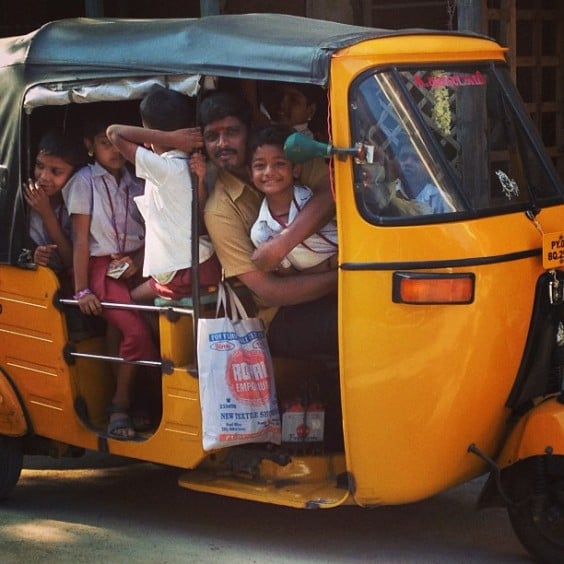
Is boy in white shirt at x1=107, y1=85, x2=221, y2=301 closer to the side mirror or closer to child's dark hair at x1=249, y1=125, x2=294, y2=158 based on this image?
child's dark hair at x1=249, y1=125, x2=294, y2=158

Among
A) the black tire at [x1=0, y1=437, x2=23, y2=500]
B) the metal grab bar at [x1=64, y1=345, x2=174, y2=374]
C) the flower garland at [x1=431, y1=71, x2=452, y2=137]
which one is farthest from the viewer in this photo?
the black tire at [x1=0, y1=437, x2=23, y2=500]

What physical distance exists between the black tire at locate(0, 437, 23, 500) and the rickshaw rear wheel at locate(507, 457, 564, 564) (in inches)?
89.4

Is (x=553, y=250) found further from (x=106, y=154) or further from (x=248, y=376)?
(x=106, y=154)

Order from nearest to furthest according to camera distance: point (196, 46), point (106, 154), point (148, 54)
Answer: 1. point (196, 46)
2. point (148, 54)
3. point (106, 154)

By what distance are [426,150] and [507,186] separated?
1.58ft

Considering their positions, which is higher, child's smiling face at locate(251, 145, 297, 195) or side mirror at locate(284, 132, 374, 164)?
side mirror at locate(284, 132, 374, 164)

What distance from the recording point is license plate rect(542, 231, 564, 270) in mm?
4973

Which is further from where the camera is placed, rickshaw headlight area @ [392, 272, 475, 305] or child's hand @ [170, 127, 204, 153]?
child's hand @ [170, 127, 204, 153]

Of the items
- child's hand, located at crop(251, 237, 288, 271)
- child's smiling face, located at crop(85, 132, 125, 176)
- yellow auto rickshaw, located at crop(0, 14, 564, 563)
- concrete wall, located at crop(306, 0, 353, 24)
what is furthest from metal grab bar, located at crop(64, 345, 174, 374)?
concrete wall, located at crop(306, 0, 353, 24)

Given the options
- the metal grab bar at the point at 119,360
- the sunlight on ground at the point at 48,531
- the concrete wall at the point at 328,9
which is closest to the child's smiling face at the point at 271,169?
the metal grab bar at the point at 119,360

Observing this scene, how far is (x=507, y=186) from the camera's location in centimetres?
514

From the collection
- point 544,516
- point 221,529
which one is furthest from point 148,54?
point 544,516

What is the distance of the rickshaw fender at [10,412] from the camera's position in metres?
5.80

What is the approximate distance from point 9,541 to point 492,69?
2700mm
